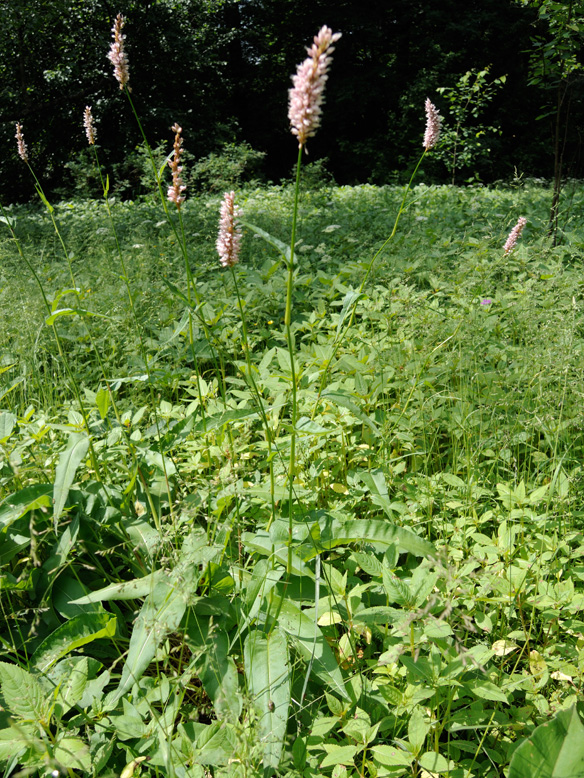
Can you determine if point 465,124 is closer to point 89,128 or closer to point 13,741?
point 89,128

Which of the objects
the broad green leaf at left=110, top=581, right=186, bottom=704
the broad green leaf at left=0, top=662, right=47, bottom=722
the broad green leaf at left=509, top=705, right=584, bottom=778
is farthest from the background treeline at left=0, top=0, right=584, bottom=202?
the broad green leaf at left=509, top=705, right=584, bottom=778

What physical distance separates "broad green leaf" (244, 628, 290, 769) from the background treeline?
9020mm

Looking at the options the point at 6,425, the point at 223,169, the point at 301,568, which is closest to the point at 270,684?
the point at 301,568

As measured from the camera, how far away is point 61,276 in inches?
161

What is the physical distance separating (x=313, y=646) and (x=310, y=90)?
101cm

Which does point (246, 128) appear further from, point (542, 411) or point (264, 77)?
point (542, 411)

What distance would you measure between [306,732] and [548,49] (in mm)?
4939

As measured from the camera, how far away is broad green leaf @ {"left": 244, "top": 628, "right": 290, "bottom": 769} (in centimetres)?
95

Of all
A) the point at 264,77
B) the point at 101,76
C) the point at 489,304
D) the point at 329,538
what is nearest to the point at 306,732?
the point at 329,538

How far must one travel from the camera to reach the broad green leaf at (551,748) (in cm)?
82

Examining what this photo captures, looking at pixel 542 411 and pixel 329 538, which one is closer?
pixel 329 538

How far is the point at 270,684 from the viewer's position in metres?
1.02

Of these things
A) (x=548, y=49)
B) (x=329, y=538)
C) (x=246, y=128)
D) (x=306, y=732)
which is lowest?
(x=306, y=732)

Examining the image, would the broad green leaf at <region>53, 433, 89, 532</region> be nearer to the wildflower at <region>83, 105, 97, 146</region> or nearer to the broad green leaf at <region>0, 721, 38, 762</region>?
the broad green leaf at <region>0, 721, 38, 762</region>
